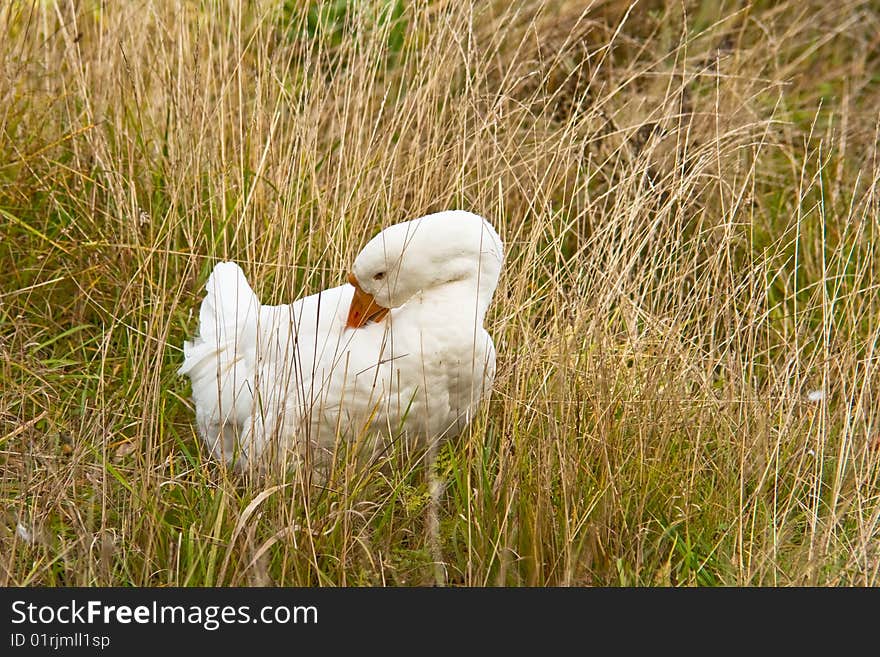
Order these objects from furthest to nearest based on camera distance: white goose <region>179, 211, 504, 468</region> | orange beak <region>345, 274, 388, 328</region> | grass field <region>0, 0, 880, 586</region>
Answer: orange beak <region>345, 274, 388, 328</region> → white goose <region>179, 211, 504, 468</region> → grass field <region>0, 0, 880, 586</region>

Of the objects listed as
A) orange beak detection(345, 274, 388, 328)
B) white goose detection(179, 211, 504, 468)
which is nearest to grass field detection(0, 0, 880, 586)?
white goose detection(179, 211, 504, 468)

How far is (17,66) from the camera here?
4.50m

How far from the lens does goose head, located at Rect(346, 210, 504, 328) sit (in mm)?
3266

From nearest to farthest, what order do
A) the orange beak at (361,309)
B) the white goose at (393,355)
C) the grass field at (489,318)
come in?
the grass field at (489,318), the white goose at (393,355), the orange beak at (361,309)

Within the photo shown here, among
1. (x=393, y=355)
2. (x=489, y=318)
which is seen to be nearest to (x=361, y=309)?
(x=393, y=355)

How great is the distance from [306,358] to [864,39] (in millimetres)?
4438

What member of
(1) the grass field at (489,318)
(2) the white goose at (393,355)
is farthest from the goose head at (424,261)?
(1) the grass field at (489,318)

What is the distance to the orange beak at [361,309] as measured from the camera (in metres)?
3.38

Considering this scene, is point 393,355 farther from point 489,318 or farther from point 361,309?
point 489,318

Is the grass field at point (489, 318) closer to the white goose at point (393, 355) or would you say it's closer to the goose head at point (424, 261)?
the white goose at point (393, 355)

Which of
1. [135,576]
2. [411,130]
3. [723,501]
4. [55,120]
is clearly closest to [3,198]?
[55,120]

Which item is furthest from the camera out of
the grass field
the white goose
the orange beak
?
the orange beak

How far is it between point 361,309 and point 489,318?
715 millimetres

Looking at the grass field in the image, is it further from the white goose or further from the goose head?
the goose head
